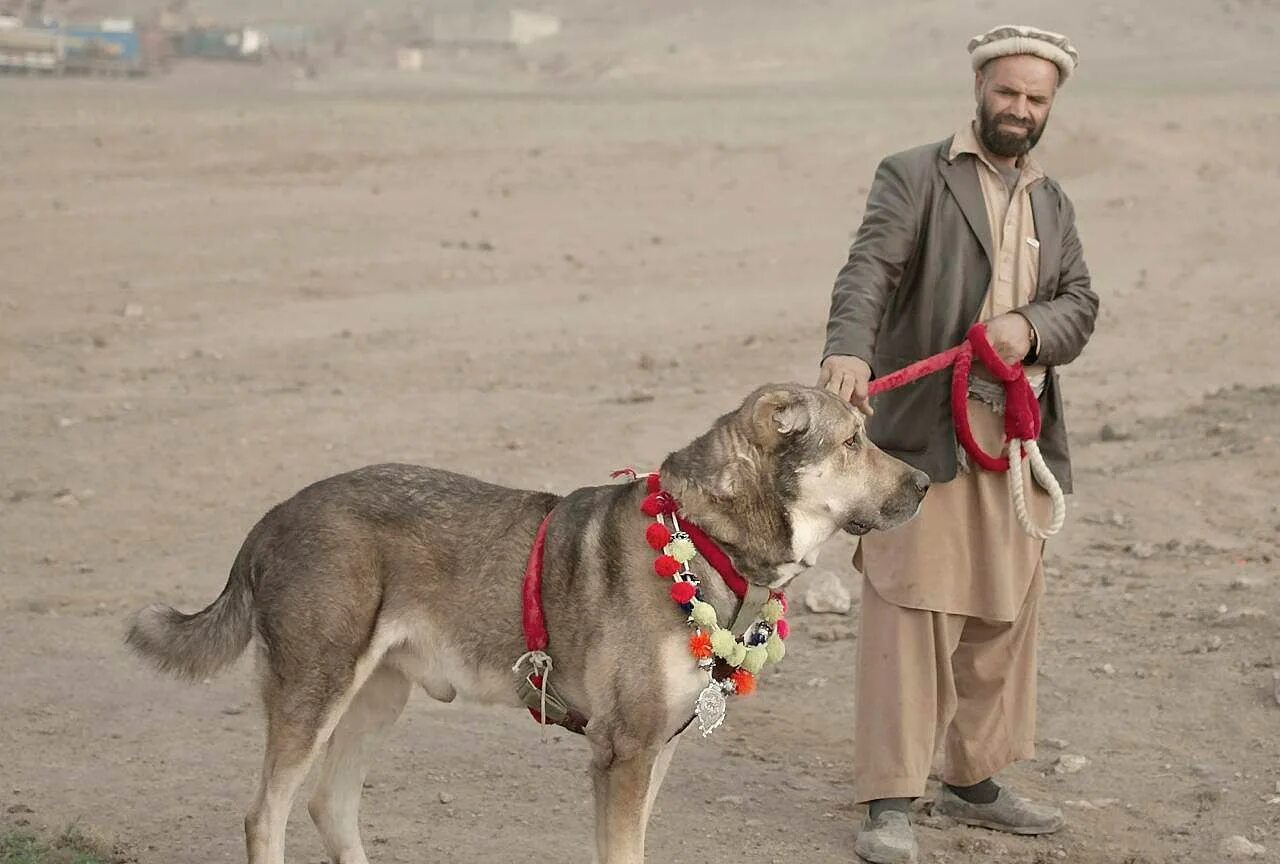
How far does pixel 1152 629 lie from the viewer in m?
8.34

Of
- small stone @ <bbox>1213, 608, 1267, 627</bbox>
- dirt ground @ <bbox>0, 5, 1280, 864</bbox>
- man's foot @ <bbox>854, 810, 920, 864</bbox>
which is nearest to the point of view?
man's foot @ <bbox>854, 810, 920, 864</bbox>

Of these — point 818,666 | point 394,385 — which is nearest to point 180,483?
point 394,385

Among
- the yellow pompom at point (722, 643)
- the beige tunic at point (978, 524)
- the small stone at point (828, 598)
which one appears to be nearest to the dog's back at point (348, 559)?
the yellow pompom at point (722, 643)

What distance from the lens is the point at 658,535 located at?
4.91 metres

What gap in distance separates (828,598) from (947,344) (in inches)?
113

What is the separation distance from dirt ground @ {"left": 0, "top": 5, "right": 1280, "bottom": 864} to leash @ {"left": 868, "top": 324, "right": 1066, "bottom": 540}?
1.20 m

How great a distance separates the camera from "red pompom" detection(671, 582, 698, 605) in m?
4.86

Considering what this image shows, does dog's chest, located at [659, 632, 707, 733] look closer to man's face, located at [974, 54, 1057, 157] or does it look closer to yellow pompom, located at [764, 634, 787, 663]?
yellow pompom, located at [764, 634, 787, 663]

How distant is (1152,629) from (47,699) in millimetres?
4733

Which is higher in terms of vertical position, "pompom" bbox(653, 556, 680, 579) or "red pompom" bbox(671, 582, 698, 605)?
"pompom" bbox(653, 556, 680, 579)

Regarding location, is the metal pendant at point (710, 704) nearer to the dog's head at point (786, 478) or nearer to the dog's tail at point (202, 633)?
the dog's head at point (786, 478)

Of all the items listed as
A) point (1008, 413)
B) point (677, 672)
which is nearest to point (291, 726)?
point (677, 672)

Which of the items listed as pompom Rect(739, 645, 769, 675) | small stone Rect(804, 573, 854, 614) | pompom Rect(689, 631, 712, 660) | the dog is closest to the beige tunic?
the dog

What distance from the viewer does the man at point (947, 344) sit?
5.82 metres
